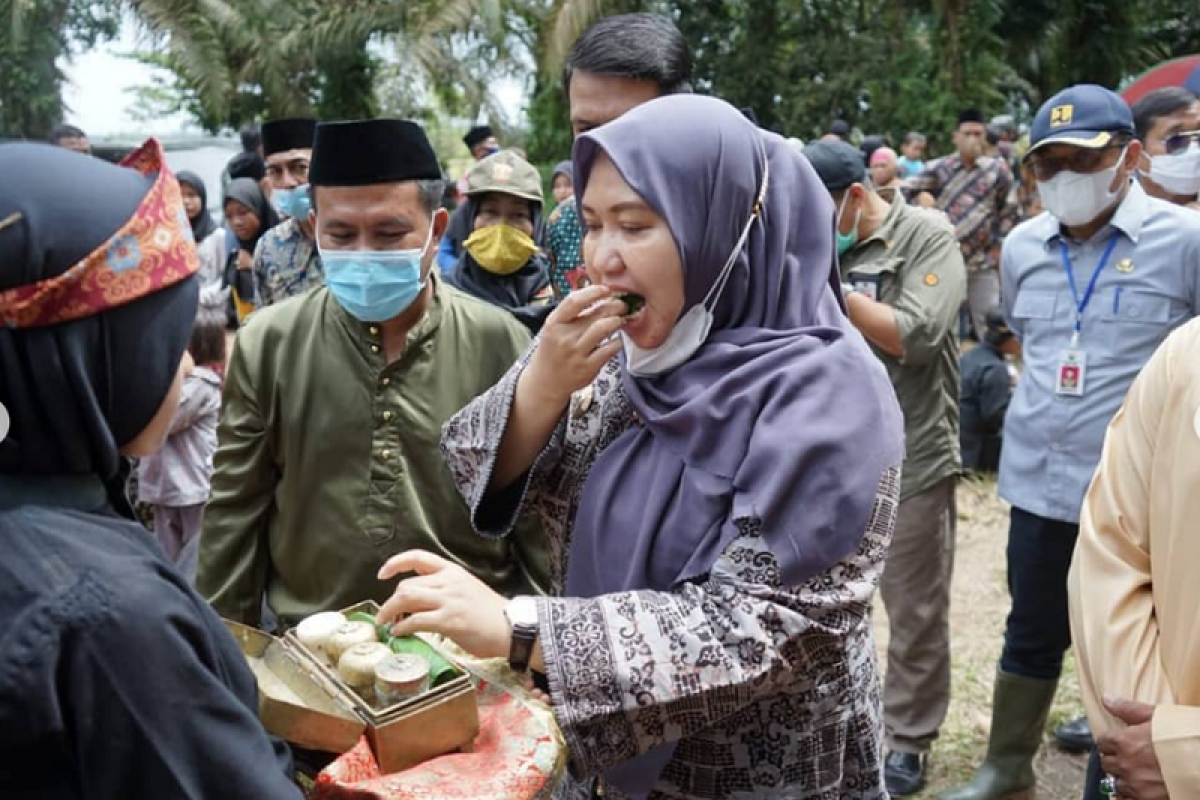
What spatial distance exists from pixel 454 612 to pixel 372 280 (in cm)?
105

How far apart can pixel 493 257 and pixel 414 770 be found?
3.31 metres

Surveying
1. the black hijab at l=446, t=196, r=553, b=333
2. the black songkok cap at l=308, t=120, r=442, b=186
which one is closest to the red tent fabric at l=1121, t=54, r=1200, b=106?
the black hijab at l=446, t=196, r=553, b=333

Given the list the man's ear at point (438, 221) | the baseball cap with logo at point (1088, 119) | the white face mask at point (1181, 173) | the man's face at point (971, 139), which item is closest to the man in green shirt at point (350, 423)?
the man's ear at point (438, 221)

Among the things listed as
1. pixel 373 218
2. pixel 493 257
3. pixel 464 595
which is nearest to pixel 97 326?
pixel 464 595

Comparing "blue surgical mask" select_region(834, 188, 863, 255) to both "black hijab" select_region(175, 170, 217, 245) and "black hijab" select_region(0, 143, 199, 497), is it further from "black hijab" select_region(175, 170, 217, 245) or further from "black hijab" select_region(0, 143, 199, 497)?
"black hijab" select_region(175, 170, 217, 245)

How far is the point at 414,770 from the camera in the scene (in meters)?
1.50

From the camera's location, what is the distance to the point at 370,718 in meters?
1.50

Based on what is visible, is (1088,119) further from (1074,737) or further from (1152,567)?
(1074,737)

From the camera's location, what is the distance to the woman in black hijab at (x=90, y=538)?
1.15m

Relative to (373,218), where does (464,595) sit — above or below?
below

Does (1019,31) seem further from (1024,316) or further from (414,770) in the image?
(414,770)

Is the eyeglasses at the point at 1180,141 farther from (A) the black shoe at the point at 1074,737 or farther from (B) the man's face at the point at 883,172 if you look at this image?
(B) the man's face at the point at 883,172

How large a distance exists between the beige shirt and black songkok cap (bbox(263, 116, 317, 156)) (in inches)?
162

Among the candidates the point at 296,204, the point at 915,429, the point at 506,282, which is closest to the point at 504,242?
the point at 506,282
